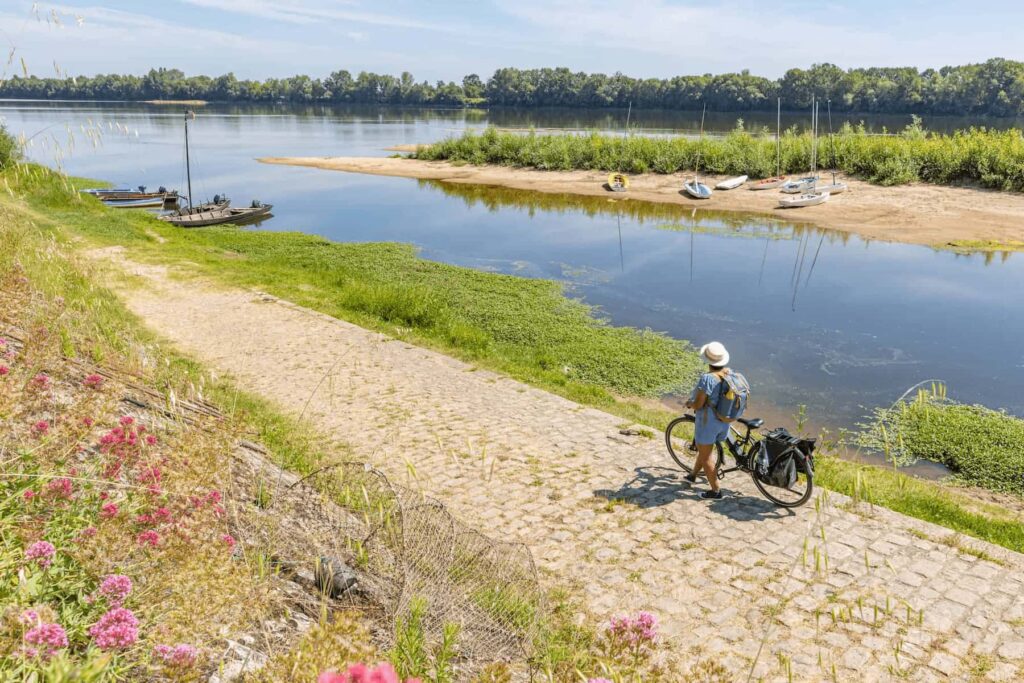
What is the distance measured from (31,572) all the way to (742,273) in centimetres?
2557

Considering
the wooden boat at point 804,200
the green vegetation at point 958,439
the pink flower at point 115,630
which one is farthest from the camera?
the wooden boat at point 804,200

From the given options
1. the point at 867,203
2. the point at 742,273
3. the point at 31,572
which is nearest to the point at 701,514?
the point at 31,572

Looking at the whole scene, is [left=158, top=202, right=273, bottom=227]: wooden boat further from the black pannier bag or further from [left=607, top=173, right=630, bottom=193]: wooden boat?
the black pannier bag

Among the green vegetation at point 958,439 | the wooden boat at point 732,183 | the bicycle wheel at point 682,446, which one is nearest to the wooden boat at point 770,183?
the wooden boat at point 732,183

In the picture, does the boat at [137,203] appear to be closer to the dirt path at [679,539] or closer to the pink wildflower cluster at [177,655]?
the dirt path at [679,539]

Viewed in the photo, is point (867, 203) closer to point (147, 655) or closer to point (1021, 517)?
point (1021, 517)

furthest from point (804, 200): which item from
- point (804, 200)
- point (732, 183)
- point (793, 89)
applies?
point (793, 89)

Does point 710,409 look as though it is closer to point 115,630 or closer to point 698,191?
point 115,630

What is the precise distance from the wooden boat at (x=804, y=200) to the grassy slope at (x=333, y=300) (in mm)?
23359

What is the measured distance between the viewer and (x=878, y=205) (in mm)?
38250

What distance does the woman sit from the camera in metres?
8.09

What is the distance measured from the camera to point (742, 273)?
2627 centimetres

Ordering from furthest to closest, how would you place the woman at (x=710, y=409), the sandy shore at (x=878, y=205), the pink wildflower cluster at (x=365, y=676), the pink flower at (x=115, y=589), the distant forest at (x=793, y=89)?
1. the distant forest at (x=793, y=89)
2. the sandy shore at (x=878, y=205)
3. the woman at (x=710, y=409)
4. the pink flower at (x=115, y=589)
5. the pink wildflower cluster at (x=365, y=676)

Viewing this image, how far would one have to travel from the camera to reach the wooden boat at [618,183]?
47219mm
